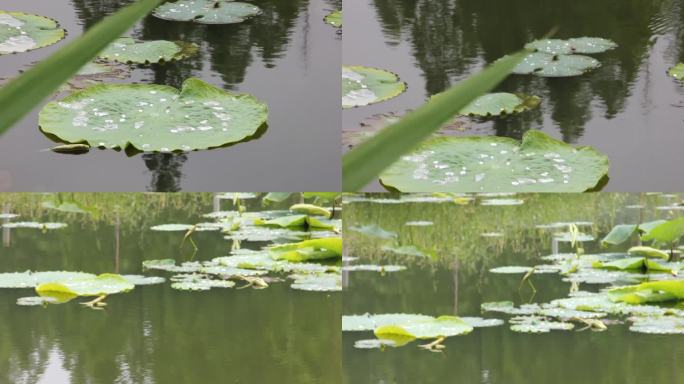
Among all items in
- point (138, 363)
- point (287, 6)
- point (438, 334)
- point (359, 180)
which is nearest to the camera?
point (359, 180)

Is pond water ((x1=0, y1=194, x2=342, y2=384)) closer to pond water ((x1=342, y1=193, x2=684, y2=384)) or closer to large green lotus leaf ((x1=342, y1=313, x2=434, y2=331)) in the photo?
large green lotus leaf ((x1=342, y1=313, x2=434, y2=331))

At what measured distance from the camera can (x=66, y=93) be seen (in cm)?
290

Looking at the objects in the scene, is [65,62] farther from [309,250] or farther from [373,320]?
[309,250]

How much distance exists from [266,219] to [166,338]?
701 mm

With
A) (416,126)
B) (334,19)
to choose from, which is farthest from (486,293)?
(416,126)

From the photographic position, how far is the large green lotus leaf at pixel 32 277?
2.55m

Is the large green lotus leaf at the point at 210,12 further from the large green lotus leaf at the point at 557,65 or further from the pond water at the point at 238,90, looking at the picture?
the large green lotus leaf at the point at 557,65

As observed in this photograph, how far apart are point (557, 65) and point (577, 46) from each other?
0.37 ft

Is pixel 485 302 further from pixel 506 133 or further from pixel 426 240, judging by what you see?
pixel 506 133

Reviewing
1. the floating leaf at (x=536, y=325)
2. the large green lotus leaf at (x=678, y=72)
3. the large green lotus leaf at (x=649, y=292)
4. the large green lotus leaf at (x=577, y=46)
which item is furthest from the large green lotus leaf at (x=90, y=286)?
the large green lotus leaf at (x=678, y=72)

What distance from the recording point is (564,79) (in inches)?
116

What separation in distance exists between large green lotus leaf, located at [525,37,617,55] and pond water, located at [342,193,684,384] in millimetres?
506

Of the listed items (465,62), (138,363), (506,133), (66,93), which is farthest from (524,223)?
(66,93)

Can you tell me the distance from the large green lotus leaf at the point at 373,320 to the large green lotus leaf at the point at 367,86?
0.67 m
